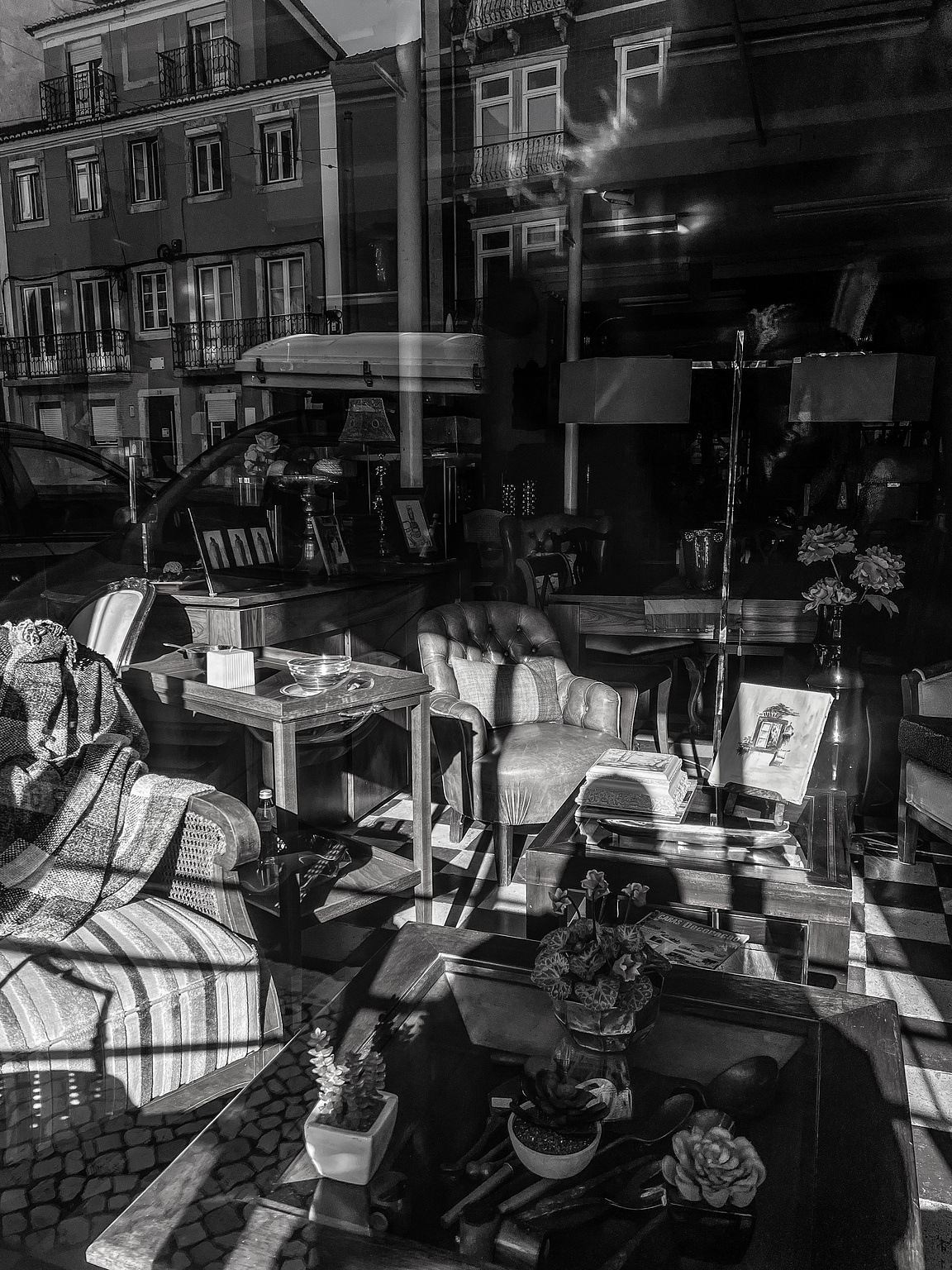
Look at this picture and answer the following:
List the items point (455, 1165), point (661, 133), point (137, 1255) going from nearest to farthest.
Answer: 1. point (137, 1255)
2. point (455, 1165)
3. point (661, 133)

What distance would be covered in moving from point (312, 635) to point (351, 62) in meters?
3.09

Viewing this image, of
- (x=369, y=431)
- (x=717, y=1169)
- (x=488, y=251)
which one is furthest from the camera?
(x=488, y=251)

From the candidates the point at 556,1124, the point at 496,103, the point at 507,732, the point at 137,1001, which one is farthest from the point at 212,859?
the point at 496,103

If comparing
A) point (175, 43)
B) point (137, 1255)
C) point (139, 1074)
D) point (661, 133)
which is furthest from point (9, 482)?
point (661, 133)

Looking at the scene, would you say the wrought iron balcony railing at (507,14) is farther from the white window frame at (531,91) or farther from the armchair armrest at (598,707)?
the armchair armrest at (598,707)

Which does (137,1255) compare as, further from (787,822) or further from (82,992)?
(787,822)

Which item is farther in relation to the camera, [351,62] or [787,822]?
[351,62]

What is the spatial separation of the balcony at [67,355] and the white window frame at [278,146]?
3.68 feet

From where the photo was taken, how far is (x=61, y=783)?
7.47 ft

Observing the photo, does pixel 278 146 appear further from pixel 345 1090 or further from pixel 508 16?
pixel 345 1090

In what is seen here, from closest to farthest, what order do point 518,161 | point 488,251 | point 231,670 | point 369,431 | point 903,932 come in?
1. point 231,670
2. point 903,932
3. point 369,431
4. point 518,161
5. point 488,251

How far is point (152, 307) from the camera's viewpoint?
12.3 ft

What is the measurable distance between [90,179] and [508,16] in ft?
12.8

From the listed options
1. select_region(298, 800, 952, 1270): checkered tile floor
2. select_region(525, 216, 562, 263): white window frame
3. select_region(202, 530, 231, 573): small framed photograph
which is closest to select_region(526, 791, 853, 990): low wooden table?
select_region(298, 800, 952, 1270): checkered tile floor
